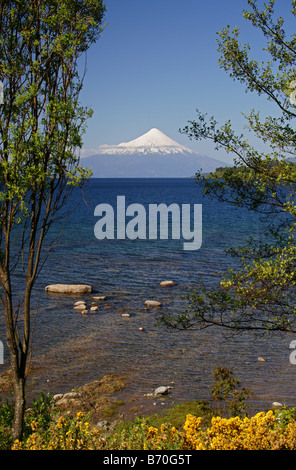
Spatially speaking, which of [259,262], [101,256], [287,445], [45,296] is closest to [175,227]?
[101,256]

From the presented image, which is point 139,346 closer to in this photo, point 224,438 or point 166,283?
point 166,283

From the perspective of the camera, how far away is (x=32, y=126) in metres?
8.34

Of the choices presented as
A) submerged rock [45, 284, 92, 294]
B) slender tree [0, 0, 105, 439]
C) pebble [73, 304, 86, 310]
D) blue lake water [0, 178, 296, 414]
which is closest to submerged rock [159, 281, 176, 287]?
blue lake water [0, 178, 296, 414]

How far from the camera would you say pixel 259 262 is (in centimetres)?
1014

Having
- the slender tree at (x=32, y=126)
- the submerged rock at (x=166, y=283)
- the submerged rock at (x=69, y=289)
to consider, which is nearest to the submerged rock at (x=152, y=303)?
the submerged rock at (x=166, y=283)

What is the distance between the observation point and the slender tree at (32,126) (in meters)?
8.12

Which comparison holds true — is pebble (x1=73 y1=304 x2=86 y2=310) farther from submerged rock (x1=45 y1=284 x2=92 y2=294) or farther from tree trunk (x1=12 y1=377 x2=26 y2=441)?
tree trunk (x1=12 y1=377 x2=26 y2=441)

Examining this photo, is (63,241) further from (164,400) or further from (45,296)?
(164,400)

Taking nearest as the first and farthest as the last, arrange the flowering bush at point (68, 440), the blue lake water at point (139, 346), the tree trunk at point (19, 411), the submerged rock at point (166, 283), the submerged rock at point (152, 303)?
the flowering bush at point (68, 440)
the tree trunk at point (19, 411)
the blue lake water at point (139, 346)
the submerged rock at point (152, 303)
the submerged rock at point (166, 283)

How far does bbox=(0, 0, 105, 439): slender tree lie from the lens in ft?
26.7

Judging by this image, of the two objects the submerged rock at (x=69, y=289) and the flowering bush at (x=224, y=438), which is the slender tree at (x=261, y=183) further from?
the submerged rock at (x=69, y=289)

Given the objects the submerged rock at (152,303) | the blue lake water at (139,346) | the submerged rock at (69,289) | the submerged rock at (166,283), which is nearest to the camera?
the blue lake water at (139,346)
